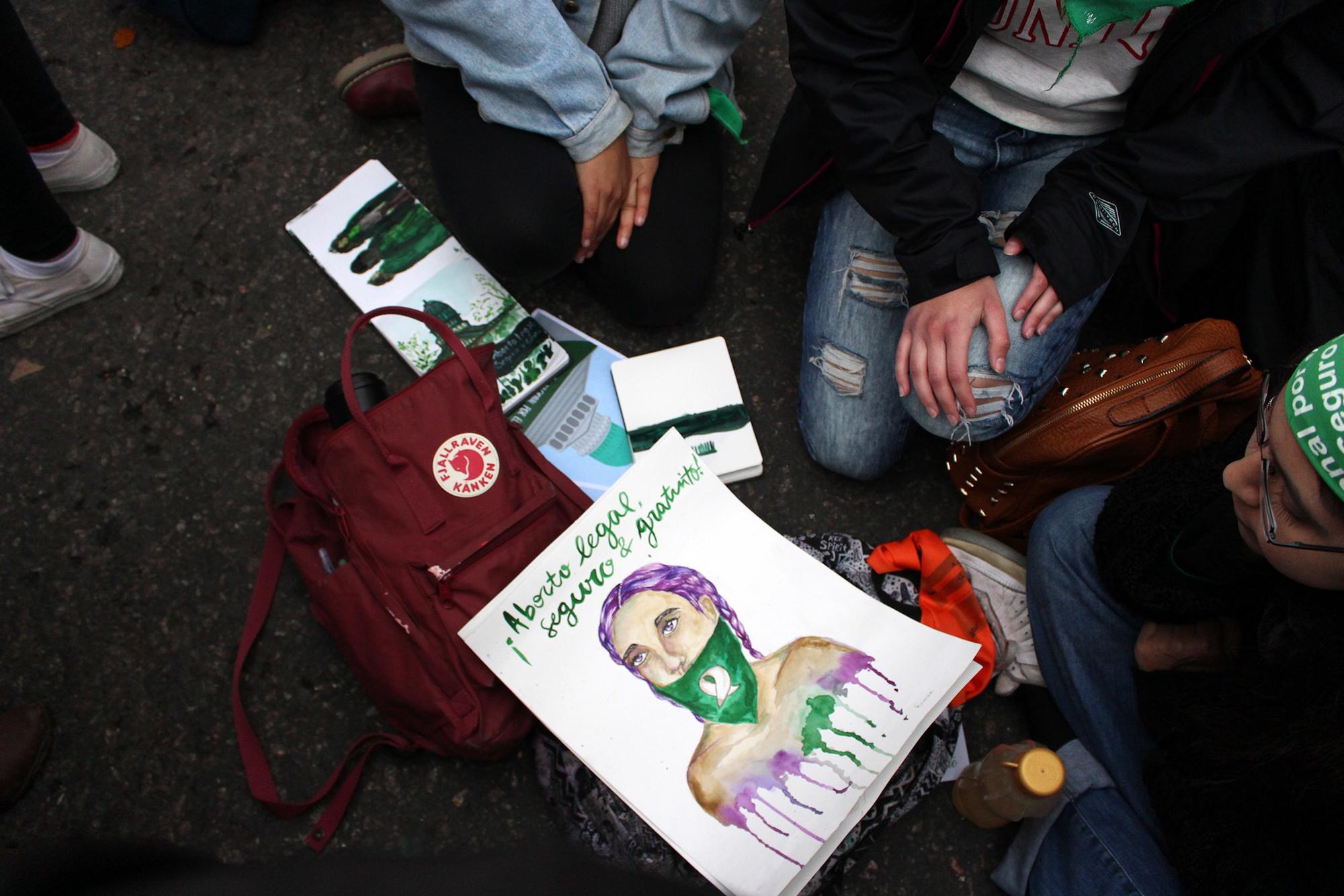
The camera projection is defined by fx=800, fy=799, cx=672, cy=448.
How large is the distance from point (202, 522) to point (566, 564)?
1.99 feet

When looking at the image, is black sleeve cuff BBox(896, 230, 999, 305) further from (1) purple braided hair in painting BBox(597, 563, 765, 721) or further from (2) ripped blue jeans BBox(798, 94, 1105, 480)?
(1) purple braided hair in painting BBox(597, 563, 765, 721)

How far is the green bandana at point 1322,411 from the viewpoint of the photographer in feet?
2.03

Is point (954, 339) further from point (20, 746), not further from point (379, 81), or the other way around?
point (20, 746)

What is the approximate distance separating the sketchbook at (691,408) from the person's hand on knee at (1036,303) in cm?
41

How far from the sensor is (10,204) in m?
1.06

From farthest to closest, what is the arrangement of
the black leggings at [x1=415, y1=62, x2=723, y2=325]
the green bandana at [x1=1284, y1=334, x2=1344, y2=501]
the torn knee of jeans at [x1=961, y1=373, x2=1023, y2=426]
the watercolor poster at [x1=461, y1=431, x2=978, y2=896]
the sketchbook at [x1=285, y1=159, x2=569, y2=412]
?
the sketchbook at [x1=285, y1=159, x2=569, y2=412] < the black leggings at [x1=415, y1=62, x2=723, y2=325] < the torn knee of jeans at [x1=961, y1=373, x2=1023, y2=426] < the watercolor poster at [x1=461, y1=431, x2=978, y2=896] < the green bandana at [x1=1284, y1=334, x2=1344, y2=501]

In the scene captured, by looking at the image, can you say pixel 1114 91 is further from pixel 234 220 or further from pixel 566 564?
pixel 234 220

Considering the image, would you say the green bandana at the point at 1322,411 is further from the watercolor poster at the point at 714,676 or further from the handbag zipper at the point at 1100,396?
the watercolor poster at the point at 714,676

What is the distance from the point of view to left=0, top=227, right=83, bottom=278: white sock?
A: 115 centimetres

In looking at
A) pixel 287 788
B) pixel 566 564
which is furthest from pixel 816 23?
pixel 287 788

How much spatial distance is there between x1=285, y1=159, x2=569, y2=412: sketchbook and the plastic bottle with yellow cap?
0.79m

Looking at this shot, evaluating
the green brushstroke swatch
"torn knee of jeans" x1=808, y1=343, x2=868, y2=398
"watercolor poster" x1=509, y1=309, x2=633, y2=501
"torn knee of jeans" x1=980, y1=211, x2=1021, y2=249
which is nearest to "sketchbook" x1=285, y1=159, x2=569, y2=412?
"watercolor poster" x1=509, y1=309, x2=633, y2=501

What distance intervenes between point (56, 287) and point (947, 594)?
4.45 feet

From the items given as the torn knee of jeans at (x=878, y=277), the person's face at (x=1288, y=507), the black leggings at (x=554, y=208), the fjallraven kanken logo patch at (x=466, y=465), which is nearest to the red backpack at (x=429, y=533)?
the fjallraven kanken logo patch at (x=466, y=465)
